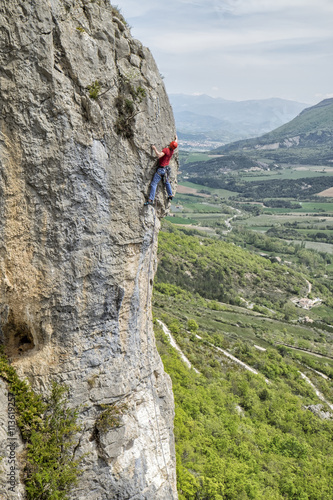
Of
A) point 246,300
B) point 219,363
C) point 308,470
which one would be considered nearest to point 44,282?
point 308,470

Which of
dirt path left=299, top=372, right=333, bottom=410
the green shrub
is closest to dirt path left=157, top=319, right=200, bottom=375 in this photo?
dirt path left=299, top=372, right=333, bottom=410

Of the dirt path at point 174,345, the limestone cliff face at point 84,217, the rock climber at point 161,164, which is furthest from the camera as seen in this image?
the dirt path at point 174,345

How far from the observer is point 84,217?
11.5 meters

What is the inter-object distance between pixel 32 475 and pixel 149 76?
13659 mm

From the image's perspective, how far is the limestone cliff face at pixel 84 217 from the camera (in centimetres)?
1038

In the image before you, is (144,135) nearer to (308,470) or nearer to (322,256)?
(308,470)

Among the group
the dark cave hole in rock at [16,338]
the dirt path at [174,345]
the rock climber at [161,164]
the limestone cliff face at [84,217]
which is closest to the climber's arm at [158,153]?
the rock climber at [161,164]

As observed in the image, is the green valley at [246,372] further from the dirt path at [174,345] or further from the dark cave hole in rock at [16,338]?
the dark cave hole in rock at [16,338]

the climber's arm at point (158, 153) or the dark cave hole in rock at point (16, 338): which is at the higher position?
the climber's arm at point (158, 153)

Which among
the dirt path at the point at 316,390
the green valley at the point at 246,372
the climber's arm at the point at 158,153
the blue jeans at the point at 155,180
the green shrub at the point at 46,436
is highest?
the climber's arm at the point at 158,153

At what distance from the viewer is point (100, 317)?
1251cm

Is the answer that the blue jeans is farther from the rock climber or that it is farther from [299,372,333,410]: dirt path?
[299,372,333,410]: dirt path

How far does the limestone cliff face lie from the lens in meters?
10.4

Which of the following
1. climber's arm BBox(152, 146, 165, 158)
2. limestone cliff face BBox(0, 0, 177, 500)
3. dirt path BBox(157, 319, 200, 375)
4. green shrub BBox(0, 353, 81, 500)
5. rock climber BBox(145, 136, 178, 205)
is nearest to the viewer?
limestone cliff face BBox(0, 0, 177, 500)
